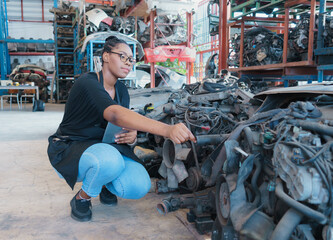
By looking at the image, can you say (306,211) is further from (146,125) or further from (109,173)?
(109,173)

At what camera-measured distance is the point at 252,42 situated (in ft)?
17.2

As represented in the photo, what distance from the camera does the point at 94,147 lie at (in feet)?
6.16

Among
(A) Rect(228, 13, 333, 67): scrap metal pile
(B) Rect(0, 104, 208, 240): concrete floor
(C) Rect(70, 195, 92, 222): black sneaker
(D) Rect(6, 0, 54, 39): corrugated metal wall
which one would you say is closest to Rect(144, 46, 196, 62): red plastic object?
(A) Rect(228, 13, 333, 67): scrap metal pile

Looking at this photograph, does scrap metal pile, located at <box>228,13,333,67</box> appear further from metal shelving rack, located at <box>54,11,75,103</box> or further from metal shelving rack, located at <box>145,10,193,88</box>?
metal shelving rack, located at <box>54,11,75,103</box>

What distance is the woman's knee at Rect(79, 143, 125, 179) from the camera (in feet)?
5.91

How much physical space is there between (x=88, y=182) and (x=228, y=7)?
5.70 m

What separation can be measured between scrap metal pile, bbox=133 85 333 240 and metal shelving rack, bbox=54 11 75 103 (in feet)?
37.3

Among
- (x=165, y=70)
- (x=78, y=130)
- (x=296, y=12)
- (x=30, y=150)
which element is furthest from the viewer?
(x=165, y=70)

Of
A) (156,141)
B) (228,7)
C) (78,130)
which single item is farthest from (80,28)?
(78,130)

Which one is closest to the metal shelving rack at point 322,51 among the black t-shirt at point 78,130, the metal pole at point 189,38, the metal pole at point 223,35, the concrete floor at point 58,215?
the metal pole at point 223,35

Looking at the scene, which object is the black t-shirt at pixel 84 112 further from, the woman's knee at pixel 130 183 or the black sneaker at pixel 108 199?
the black sneaker at pixel 108 199

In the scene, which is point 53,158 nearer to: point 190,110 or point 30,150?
point 190,110

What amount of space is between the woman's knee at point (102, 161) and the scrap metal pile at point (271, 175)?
0.37 metres

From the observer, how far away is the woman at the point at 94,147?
6.00 feet
